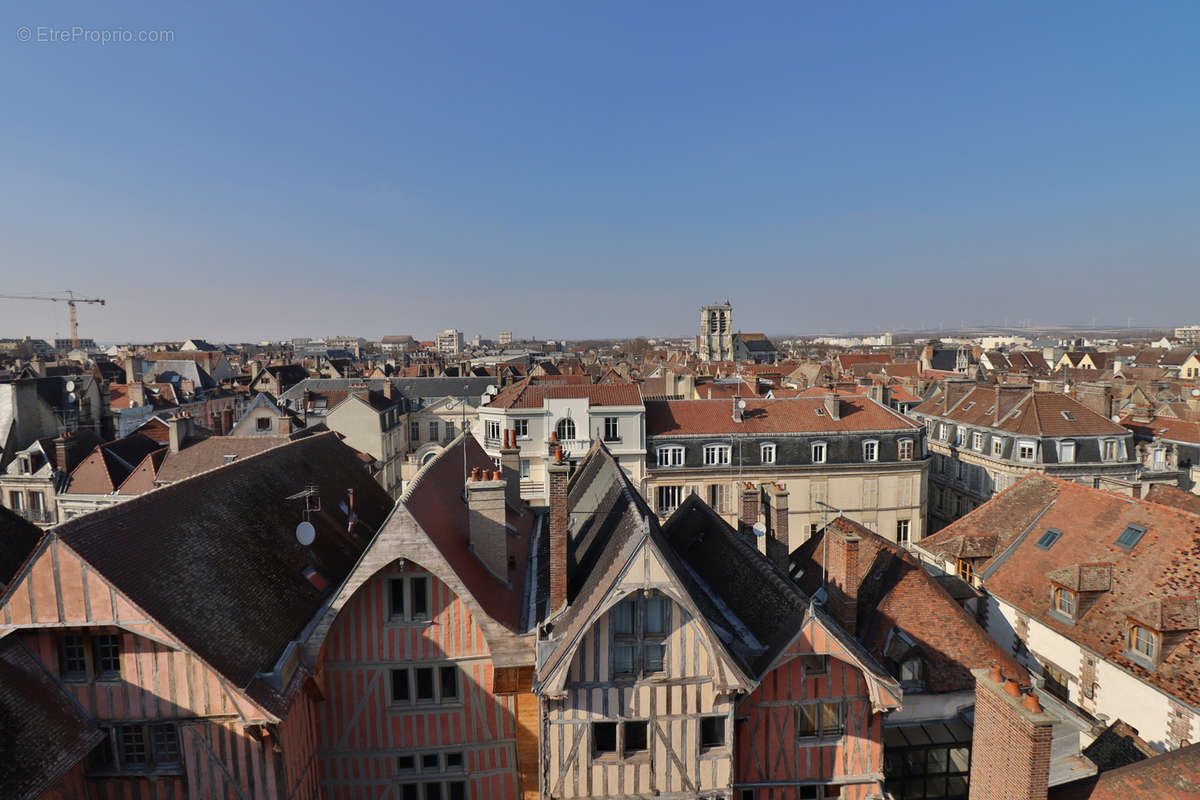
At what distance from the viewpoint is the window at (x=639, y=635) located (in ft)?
38.5

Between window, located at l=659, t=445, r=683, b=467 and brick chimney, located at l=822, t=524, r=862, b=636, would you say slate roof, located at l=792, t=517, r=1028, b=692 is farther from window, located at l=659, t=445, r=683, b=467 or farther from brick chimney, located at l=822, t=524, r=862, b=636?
window, located at l=659, t=445, r=683, b=467

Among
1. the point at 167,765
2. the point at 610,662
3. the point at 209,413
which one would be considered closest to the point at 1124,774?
the point at 610,662

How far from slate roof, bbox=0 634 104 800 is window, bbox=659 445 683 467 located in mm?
27484

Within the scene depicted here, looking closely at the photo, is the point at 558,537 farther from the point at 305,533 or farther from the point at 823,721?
the point at 305,533

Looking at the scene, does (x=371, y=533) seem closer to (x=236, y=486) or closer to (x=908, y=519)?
(x=236, y=486)

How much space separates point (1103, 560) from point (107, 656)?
2480 cm

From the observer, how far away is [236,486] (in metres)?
15.9

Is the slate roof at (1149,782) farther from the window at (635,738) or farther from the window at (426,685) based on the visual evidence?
the window at (426,685)

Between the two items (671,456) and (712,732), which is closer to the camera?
(712,732)

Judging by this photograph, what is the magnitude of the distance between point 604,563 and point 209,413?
6455cm

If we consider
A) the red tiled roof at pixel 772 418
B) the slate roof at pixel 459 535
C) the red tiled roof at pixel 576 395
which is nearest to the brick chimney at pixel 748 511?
the slate roof at pixel 459 535

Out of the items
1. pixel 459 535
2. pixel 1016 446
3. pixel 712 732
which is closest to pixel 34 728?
pixel 459 535

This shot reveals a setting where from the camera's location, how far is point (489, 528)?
49.8 ft

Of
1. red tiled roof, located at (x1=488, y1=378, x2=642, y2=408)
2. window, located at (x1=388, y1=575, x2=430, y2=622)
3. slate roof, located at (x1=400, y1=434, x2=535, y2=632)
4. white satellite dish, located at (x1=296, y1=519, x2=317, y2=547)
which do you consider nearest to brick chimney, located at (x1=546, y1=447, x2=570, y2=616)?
slate roof, located at (x1=400, y1=434, x2=535, y2=632)
